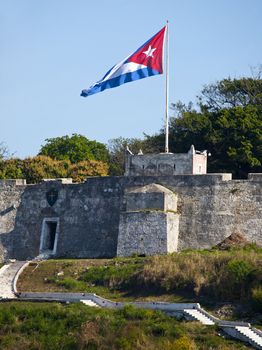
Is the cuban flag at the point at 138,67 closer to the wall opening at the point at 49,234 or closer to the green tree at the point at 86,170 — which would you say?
the wall opening at the point at 49,234

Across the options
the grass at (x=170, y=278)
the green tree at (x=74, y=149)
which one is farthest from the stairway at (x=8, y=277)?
the green tree at (x=74, y=149)

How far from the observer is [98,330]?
39.1 meters

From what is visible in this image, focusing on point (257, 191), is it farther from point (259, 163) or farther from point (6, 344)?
point (6, 344)

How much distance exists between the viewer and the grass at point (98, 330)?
37781mm

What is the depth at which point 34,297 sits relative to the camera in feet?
143

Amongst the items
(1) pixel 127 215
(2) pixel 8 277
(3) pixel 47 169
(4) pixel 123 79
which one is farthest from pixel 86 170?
(2) pixel 8 277

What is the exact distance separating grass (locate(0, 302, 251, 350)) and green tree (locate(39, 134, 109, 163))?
2534 cm

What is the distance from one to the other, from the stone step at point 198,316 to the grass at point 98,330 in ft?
1.20

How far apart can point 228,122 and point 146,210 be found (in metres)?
8.21

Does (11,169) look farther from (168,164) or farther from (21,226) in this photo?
(168,164)

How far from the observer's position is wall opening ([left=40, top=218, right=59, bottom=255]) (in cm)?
5162

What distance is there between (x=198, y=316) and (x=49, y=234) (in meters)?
13.9

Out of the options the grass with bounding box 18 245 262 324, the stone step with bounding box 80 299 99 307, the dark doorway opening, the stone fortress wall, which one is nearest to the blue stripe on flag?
the stone fortress wall

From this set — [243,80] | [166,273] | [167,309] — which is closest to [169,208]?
[166,273]
